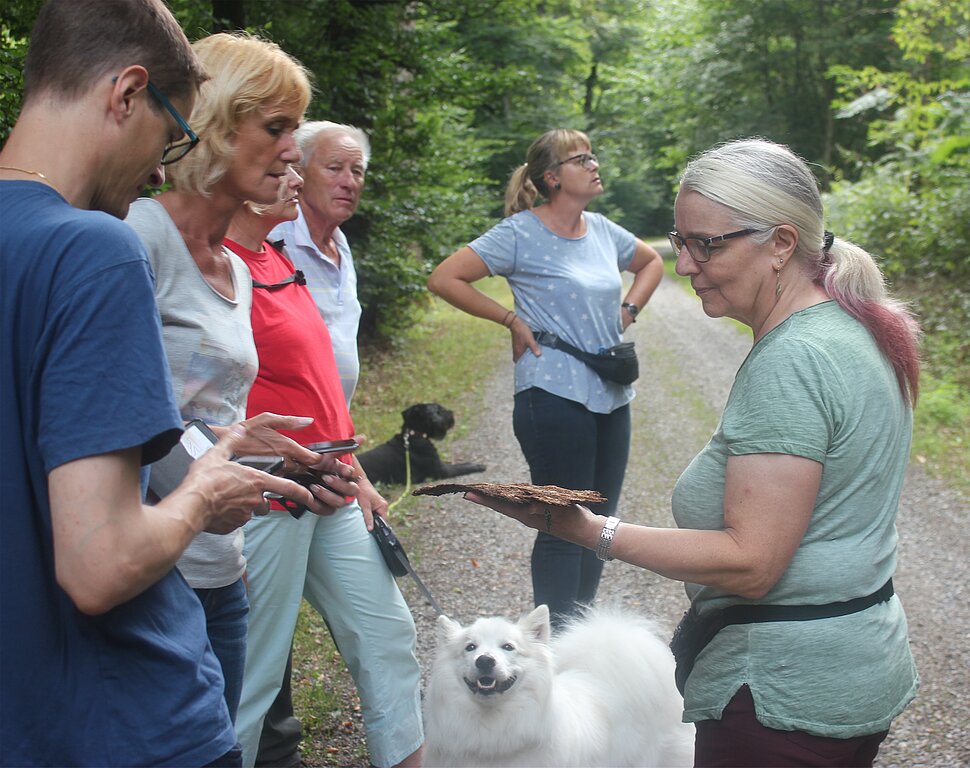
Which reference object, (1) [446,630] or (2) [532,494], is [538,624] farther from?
(2) [532,494]

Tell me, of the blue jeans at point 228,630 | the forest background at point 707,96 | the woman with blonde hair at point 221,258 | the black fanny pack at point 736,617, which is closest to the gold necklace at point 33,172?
the woman with blonde hair at point 221,258

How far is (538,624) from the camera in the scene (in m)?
3.03

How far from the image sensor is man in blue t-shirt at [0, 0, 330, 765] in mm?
1200

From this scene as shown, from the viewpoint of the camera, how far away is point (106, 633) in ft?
4.31

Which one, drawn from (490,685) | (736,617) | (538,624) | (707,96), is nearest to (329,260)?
(538,624)

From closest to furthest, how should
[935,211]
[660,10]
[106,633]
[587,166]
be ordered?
[106,633] → [587,166] → [935,211] → [660,10]

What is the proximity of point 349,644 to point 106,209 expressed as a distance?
77.7 inches

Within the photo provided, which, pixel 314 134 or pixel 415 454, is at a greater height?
pixel 314 134

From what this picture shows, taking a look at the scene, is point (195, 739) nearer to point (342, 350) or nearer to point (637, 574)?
point (342, 350)

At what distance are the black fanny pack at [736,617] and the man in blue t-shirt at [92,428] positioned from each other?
3.62 ft

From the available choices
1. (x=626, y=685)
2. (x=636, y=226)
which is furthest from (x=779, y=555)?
(x=636, y=226)

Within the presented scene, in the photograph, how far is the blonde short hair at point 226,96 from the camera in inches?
91.2

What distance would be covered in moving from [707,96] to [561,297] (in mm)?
22946

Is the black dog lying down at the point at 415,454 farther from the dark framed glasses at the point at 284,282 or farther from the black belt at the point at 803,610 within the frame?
the black belt at the point at 803,610
